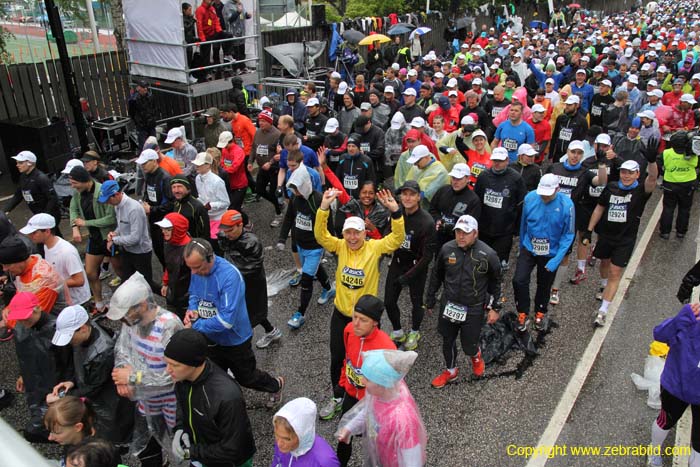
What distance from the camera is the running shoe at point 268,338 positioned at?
20.1ft

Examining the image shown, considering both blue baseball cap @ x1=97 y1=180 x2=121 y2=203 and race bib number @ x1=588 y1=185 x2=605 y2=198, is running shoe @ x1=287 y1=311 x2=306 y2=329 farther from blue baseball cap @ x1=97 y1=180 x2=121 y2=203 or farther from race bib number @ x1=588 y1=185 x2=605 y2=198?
race bib number @ x1=588 y1=185 x2=605 y2=198

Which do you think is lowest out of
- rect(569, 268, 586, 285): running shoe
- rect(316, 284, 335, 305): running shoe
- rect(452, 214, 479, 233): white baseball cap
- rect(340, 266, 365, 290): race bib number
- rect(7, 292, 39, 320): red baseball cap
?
rect(316, 284, 335, 305): running shoe

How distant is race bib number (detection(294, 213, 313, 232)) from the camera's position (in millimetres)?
6465

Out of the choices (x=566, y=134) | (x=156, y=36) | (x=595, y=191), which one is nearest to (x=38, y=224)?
(x=595, y=191)

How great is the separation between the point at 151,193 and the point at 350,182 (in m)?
2.70

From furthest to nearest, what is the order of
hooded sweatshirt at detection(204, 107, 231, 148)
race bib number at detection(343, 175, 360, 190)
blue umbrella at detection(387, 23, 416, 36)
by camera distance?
1. blue umbrella at detection(387, 23, 416, 36)
2. hooded sweatshirt at detection(204, 107, 231, 148)
3. race bib number at detection(343, 175, 360, 190)

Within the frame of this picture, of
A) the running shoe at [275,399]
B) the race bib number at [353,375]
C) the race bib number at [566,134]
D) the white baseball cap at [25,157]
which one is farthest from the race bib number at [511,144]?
the white baseball cap at [25,157]

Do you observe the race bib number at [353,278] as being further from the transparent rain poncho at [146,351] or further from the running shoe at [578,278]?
the running shoe at [578,278]

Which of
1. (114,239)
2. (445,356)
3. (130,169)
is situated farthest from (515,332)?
(130,169)

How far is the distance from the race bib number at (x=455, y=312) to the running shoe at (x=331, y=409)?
1.30m

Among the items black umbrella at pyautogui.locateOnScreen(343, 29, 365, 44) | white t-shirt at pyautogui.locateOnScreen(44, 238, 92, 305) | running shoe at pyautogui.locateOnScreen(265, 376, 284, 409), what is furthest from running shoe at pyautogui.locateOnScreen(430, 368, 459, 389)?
black umbrella at pyautogui.locateOnScreen(343, 29, 365, 44)

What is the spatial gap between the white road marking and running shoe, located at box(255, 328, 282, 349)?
2.96m

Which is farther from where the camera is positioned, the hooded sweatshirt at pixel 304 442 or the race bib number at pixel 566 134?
the race bib number at pixel 566 134

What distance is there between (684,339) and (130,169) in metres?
10.4
